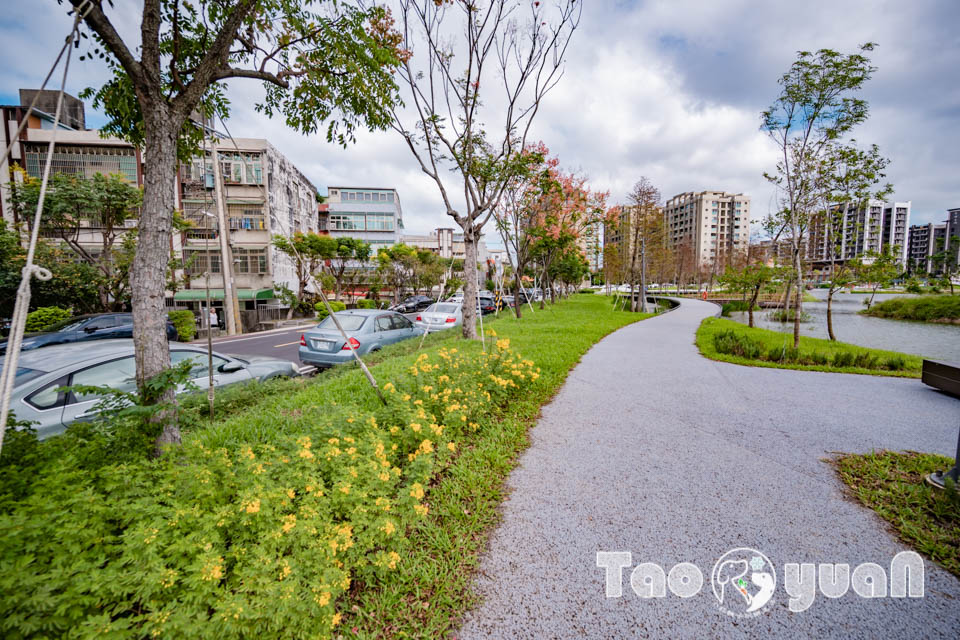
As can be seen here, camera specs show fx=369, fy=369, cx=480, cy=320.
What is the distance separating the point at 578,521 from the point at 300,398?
3.65 m

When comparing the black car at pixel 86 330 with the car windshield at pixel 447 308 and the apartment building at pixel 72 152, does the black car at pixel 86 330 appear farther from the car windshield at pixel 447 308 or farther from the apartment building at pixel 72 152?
the apartment building at pixel 72 152

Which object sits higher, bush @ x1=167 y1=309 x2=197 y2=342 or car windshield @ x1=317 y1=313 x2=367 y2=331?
car windshield @ x1=317 y1=313 x2=367 y2=331

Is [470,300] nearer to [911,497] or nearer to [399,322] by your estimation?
[399,322]

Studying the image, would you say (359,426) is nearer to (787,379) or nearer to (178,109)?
(178,109)

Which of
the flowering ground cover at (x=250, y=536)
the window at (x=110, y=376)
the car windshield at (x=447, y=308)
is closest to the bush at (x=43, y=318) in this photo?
the car windshield at (x=447, y=308)

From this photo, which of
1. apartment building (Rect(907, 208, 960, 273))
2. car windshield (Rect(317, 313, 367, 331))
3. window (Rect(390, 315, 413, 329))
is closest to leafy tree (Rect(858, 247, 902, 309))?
window (Rect(390, 315, 413, 329))

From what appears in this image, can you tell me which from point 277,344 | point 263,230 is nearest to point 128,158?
point 263,230

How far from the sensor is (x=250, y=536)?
1.93 meters

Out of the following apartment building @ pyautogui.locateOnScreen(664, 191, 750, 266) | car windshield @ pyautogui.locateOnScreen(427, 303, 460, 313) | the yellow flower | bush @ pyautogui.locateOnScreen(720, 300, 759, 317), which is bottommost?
bush @ pyautogui.locateOnScreen(720, 300, 759, 317)

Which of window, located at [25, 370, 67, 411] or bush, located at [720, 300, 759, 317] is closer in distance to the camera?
window, located at [25, 370, 67, 411]

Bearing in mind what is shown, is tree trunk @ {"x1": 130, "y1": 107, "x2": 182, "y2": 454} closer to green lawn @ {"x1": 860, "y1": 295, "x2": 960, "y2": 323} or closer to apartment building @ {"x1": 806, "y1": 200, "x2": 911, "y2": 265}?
apartment building @ {"x1": 806, "y1": 200, "x2": 911, "y2": 265}

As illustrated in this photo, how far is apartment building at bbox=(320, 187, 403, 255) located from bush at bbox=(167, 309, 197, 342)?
3019 centimetres

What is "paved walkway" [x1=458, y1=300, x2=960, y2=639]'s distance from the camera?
1.97 m

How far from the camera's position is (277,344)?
47.5 ft
